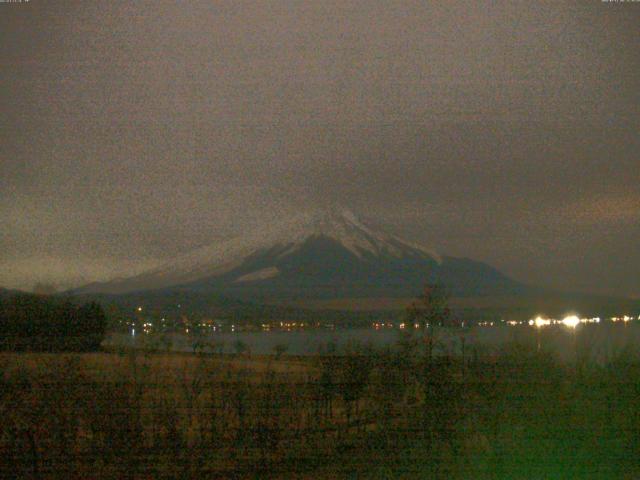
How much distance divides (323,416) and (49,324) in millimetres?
4242

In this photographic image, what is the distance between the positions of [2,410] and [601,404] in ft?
20.9

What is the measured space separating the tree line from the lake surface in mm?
449

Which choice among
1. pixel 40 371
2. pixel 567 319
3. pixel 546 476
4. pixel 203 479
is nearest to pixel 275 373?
pixel 203 479

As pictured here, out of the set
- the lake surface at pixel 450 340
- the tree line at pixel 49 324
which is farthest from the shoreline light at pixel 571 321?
the tree line at pixel 49 324

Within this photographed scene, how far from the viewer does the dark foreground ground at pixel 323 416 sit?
7855 mm

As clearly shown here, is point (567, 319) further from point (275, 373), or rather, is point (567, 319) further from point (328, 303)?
point (275, 373)

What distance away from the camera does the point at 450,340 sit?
32.4 feet

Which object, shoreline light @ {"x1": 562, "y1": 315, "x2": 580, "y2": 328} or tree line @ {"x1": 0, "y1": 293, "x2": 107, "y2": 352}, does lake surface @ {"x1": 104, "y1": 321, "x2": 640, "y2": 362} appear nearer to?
shoreline light @ {"x1": 562, "y1": 315, "x2": 580, "y2": 328}

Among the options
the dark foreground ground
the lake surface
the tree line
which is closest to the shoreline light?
A: the lake surface

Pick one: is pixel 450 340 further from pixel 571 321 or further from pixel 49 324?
pixel 49 324

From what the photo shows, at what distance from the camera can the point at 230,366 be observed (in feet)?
31.4

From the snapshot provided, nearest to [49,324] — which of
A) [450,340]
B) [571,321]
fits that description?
[450,340]

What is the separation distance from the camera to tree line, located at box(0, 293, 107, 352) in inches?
409

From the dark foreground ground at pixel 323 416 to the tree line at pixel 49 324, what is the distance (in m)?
0.69
